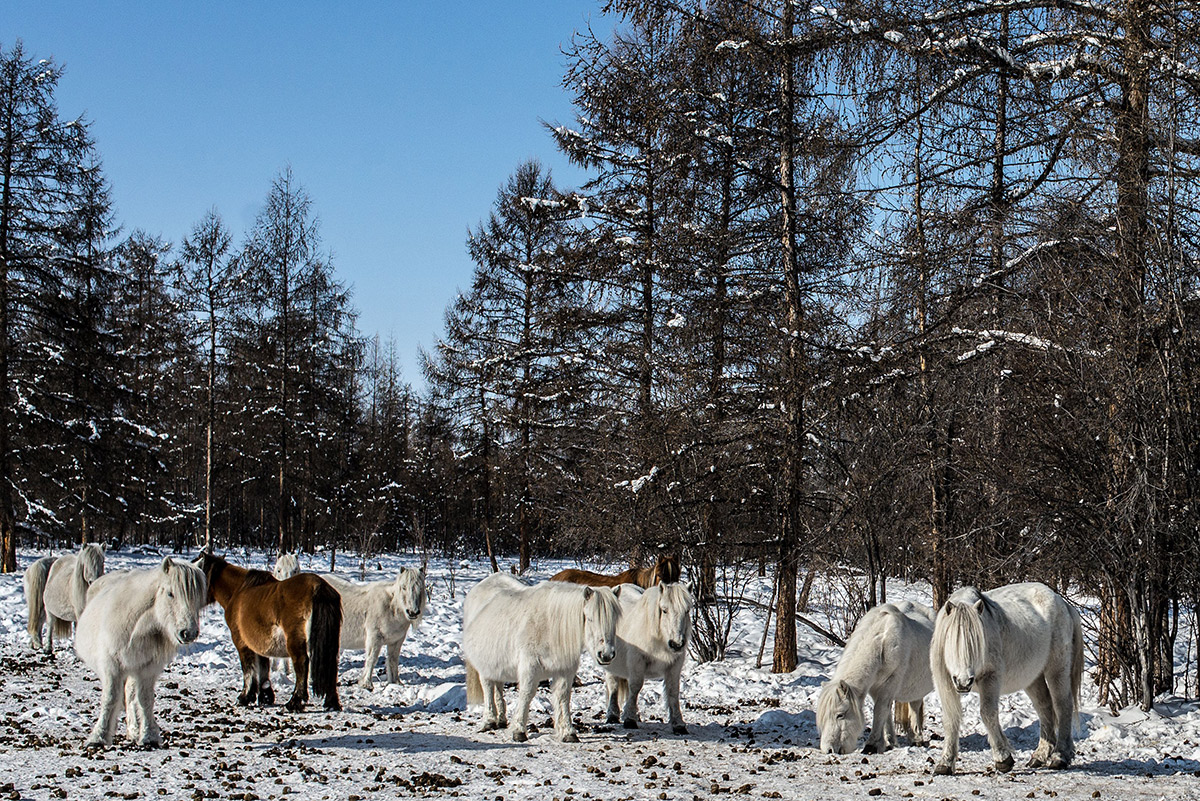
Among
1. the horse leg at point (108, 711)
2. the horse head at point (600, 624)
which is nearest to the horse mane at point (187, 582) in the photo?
the horse leg at point (108, 711)

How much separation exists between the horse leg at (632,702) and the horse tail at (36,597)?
9303mm

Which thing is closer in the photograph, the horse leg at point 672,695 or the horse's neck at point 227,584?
the horse leg at point 672,695

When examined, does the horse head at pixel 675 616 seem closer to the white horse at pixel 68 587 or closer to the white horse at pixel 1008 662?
the white horse at pixel 1008 662

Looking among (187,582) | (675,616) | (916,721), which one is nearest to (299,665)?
(187,582)

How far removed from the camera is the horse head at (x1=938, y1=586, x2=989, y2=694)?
22.4 ft

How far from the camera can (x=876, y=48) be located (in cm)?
1009

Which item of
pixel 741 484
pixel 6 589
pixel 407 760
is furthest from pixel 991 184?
pixel 6 589

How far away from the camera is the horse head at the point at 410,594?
37.0ft

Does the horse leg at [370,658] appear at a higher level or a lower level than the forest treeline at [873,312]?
lower

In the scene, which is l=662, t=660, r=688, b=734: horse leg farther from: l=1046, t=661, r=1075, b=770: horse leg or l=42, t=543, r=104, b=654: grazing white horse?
l=42, t=543, r=104, b=654: grazing white horse

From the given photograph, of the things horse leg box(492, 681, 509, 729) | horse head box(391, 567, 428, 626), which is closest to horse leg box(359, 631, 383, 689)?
Answer: horse head box(391, 567, 428, 626)

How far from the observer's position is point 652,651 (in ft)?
29.4

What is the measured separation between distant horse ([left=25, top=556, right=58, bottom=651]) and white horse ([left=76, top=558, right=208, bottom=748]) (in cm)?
682

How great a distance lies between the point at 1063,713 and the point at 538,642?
4295 millimetres
